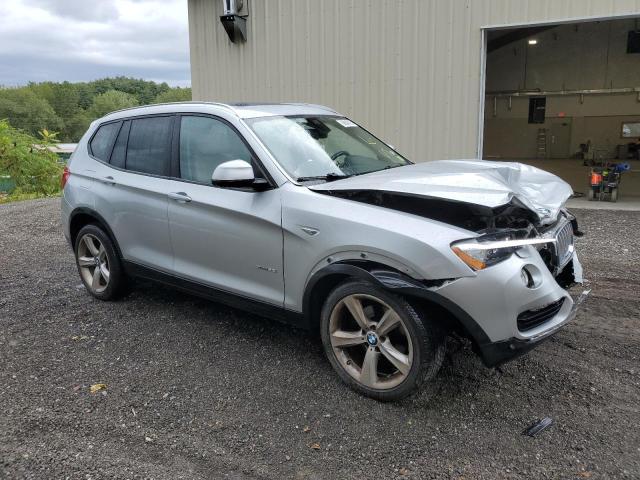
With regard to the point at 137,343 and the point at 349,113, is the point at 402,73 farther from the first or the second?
the point at 137,343

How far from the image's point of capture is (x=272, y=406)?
3244 millimetres

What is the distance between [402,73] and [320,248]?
23.5 feet

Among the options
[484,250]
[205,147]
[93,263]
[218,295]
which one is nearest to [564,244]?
[484,250]

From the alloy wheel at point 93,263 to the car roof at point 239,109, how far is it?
1.25 m

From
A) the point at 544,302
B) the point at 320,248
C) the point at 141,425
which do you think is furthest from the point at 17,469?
the point at 544,302

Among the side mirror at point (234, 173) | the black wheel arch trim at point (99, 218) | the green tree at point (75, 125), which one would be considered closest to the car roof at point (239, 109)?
the side mirror at point (234, 173)

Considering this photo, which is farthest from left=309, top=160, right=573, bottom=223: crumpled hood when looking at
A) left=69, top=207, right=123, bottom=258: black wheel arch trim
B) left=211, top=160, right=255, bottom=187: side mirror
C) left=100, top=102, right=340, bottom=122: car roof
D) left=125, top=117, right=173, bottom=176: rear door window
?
left=69, top=207, right=123, bottom=258: black wheel arch trim

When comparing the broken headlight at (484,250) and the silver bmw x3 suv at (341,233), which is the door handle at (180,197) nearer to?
the silver bmw x3 suv at (341,233)

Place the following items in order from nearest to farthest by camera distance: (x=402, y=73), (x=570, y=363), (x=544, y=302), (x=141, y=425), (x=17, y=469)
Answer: (x=17, y=469) < (x=544, y=302) < (x=141, y=425) < (x=570, y=363) < (x=402, y=73)

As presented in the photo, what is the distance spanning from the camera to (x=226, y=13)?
33.3 feet

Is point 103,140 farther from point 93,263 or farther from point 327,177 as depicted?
point 327,177

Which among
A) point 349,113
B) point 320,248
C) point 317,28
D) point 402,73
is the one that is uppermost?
point 317,28

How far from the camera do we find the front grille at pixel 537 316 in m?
2.86

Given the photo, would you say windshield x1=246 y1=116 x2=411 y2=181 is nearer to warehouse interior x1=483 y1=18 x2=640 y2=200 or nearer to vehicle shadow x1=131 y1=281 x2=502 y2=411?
vehicle shadow x1=131 y1=281 x2=502 y2=411
